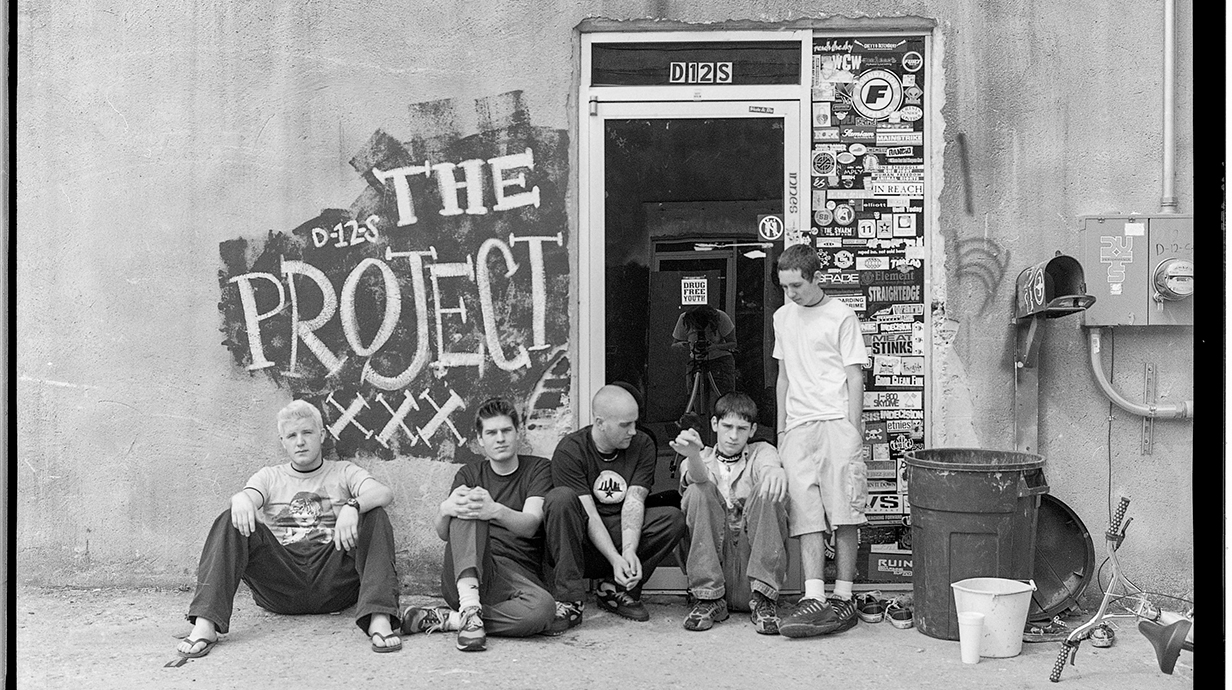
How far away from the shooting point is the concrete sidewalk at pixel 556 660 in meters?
4.39

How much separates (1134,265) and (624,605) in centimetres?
312

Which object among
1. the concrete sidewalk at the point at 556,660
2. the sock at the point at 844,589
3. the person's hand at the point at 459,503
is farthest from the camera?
the sock at the point at 844,589

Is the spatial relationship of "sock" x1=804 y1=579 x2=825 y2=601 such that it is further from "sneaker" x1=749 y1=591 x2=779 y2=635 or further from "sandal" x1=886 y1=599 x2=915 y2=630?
"sandal" x1=886 y1=599 x2=915 y2=630

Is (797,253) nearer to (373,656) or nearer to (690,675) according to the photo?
(690,675)

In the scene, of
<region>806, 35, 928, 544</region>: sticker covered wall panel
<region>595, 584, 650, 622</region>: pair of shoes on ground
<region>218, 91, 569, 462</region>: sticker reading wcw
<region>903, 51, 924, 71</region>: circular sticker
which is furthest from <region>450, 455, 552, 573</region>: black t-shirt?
<region>903, 51, 924, 71</region>: circular sticker

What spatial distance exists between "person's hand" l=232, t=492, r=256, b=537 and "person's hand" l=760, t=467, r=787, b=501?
2.32m

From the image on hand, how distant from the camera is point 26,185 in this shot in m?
5.80

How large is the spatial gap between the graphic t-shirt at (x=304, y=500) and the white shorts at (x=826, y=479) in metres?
2.05

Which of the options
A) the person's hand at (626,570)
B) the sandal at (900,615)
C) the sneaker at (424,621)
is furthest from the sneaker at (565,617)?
the sandal at (900,615)

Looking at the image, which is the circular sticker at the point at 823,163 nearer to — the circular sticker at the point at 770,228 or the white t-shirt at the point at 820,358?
the circular sticker at the point at 770,228

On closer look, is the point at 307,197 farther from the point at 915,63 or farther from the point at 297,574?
the point at 915,63

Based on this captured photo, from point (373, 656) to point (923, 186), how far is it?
3.59m

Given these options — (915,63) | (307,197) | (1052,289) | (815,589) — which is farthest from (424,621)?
(915,63)

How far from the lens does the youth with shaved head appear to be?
5.09 meters
